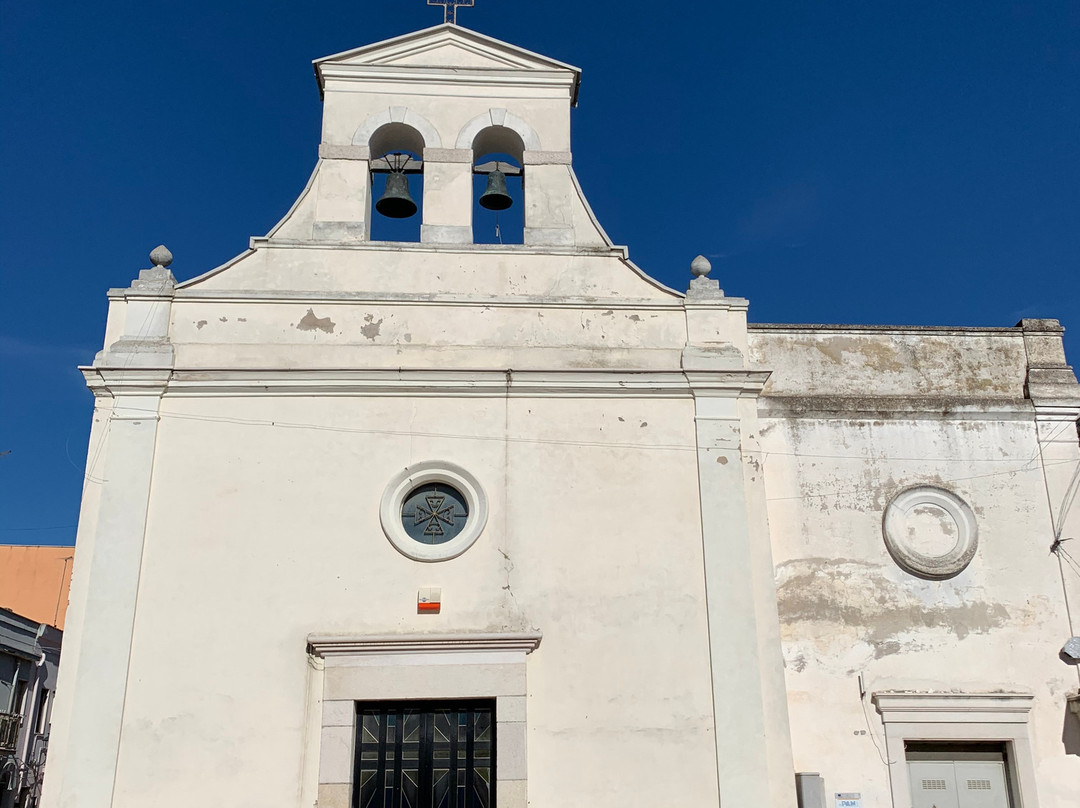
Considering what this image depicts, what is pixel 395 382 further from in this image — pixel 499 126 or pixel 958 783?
pixel 958 783

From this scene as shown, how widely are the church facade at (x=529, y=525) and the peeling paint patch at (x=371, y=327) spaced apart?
0.16ft

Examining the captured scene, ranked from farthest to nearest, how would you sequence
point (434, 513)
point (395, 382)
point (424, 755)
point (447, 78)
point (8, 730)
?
1. point (8, 730)
2. point (447, 78)
3. point (395, 382)
4. point (434, 513)
5. point (424, 755)

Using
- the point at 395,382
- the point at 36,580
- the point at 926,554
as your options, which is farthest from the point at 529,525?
the point at 36,580

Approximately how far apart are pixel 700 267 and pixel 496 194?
2.69 m

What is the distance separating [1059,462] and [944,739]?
12.0 feet

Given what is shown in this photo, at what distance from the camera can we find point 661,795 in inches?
424

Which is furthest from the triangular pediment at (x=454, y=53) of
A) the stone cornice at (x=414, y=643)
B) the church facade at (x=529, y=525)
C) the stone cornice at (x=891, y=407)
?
the stone cornice at (x=414, y=643)

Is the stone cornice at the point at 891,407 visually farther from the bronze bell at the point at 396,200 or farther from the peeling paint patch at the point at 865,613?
the bronze bell at the point at 396,200

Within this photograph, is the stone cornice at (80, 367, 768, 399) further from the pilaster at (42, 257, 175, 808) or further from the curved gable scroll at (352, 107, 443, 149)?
the curved gable scroll at (352, 107, 443, 149)

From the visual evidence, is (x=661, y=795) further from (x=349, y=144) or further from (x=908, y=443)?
(x=349, y=144)

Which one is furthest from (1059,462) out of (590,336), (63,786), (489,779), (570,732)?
(63,786)

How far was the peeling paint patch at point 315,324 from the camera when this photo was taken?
40.4 ft

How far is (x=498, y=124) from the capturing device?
13.4m

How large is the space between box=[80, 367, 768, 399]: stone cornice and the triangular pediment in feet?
13.7
